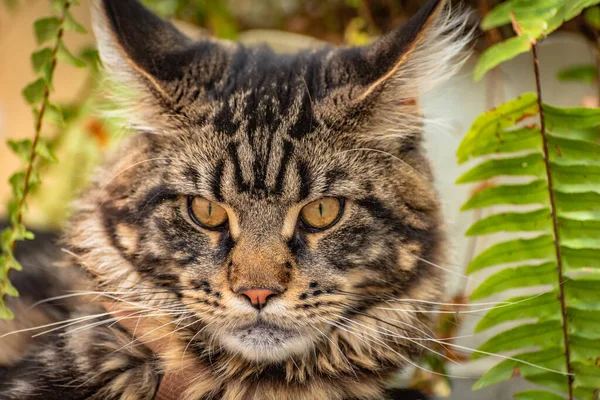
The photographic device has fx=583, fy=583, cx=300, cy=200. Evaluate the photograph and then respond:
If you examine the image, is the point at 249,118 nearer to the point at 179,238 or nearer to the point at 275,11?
the point at 179,238

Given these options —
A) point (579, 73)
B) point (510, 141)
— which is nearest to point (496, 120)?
point (510, 141)

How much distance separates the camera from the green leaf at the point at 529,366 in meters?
1.44

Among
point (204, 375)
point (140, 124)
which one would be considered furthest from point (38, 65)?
point (204, 375)

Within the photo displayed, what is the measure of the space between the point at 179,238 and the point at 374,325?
56 centimetres

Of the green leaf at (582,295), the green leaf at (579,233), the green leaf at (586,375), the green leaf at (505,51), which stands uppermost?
the green leaf at (505,51)

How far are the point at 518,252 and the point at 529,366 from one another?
285mm

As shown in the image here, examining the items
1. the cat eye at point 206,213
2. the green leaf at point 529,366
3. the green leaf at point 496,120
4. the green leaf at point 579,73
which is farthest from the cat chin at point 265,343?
the green leaf at point 579,73

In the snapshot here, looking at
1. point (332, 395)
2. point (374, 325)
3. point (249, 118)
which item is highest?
point (249, 118)

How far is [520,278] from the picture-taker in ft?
4.91

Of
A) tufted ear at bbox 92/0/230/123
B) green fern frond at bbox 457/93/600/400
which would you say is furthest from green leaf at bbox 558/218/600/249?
tufted ear at bbox 92/0/230/123

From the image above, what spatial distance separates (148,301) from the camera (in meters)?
1.54

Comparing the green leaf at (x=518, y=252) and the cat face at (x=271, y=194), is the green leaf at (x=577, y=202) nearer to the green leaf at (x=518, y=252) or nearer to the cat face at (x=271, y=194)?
the green leaf at (x=518, y=252)

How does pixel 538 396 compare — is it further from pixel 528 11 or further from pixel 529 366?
pixel 528 11

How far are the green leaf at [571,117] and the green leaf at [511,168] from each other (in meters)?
0.09
